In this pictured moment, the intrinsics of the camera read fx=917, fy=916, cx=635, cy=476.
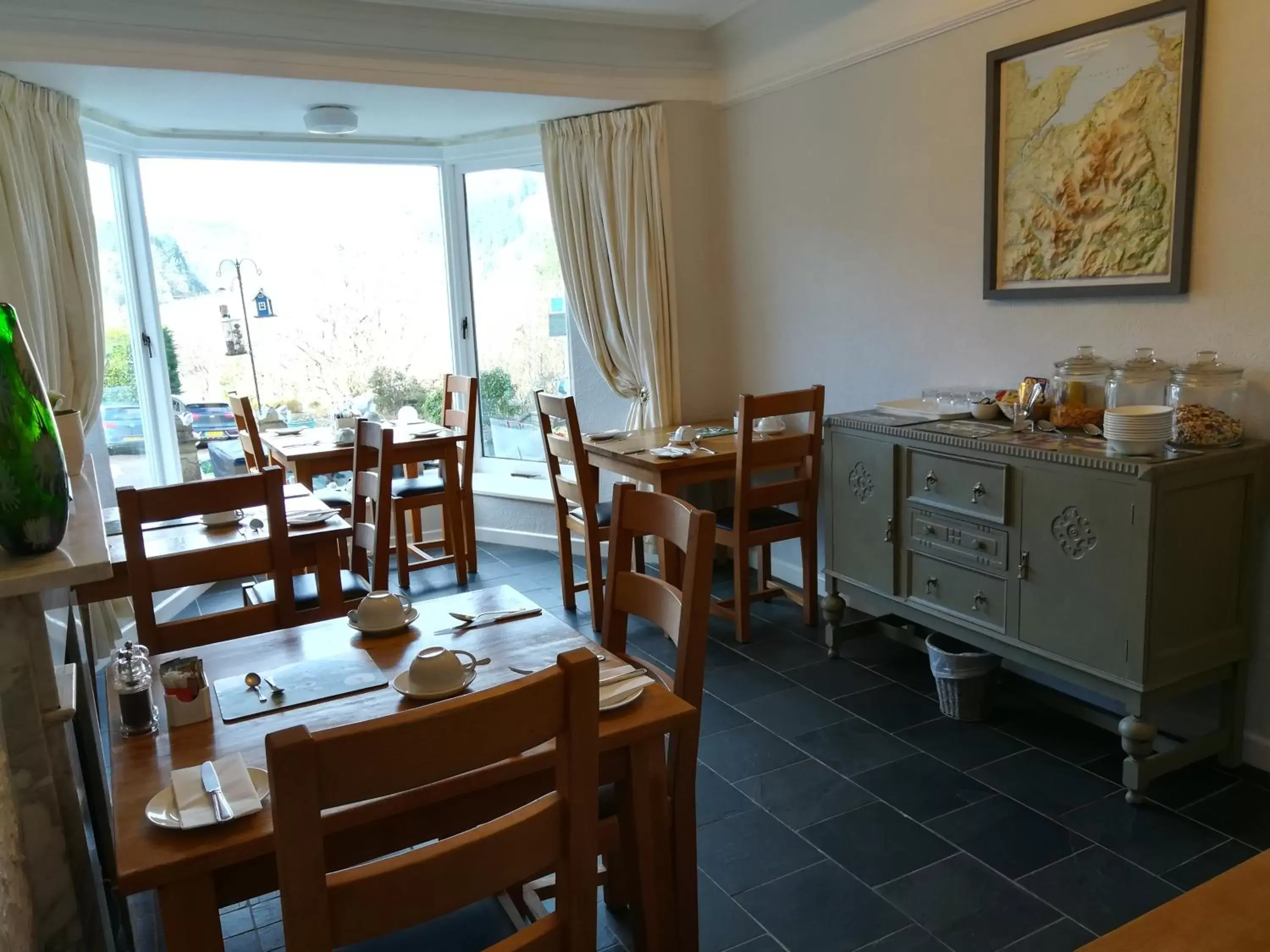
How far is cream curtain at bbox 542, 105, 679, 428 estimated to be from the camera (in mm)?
4383

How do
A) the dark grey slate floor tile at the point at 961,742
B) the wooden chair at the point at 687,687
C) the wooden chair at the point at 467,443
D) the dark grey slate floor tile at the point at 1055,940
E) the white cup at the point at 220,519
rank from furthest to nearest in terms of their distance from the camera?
the wooden chair at the point at 467,443
the white cup at the point at 220,519
the dark grey slate floor tile at the point at 961,742
the dark grey slate floor tile at the point at 1055,940
the wooden chair at the point at 687,687

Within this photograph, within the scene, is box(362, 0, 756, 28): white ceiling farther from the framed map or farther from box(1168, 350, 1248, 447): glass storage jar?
box(1168, 350, 1248, 447): glass storage jar

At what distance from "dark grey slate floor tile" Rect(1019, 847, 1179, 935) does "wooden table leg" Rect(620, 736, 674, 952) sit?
0.99 meters

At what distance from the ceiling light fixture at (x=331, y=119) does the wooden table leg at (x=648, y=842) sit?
358 cm

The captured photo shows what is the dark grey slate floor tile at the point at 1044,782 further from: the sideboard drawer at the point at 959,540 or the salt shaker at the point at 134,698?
the salt shaker at the point at 134,698

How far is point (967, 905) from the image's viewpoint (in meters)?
2.06

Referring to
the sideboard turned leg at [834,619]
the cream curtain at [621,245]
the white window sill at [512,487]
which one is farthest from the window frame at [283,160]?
the sideboard turned leg at [834,619]

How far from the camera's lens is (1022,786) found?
2508mm

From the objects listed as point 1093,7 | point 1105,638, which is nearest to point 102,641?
point 1105,638

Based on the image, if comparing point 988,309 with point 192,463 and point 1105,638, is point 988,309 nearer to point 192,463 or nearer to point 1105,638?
point 1105,638

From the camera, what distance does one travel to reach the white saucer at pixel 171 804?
3.83ft

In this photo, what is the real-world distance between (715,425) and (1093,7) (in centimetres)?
225

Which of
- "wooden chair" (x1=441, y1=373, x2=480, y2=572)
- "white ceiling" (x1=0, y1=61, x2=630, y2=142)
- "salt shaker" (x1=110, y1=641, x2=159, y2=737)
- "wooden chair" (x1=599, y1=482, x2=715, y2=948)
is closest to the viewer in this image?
"salt shaker" (x1=110, y1=641, x2=159, y2=737)

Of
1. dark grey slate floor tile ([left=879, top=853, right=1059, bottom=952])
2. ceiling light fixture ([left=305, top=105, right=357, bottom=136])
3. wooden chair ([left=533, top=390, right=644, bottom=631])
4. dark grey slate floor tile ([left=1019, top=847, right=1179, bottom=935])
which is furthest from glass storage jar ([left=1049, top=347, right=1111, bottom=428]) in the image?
ceiling light fixture ([left=305, top=105, right=357, bottom=136])
